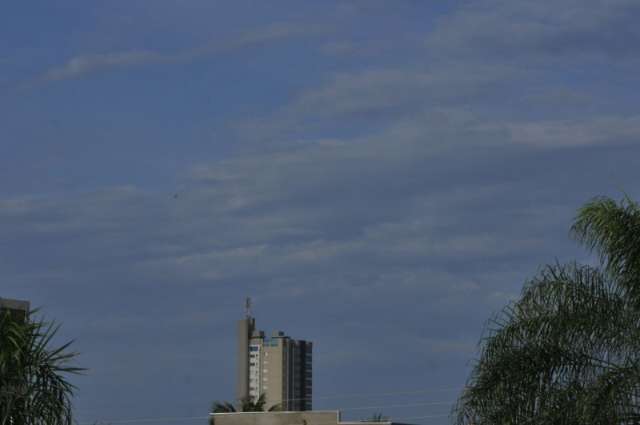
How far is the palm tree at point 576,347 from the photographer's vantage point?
84.2 feet

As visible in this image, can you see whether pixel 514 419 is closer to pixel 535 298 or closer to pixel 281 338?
Result: pixel 535 298

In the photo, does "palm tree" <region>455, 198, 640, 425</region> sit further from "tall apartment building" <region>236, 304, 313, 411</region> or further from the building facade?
"tall apartment building" <region>236, 304, 313, 411</region>

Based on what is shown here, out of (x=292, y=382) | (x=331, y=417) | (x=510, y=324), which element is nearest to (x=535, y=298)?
(x=510, y=324)

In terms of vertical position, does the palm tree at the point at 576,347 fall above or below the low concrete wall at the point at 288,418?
below

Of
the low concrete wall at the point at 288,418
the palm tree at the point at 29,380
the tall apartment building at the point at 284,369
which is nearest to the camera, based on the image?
the palm tree at the point at 29,380

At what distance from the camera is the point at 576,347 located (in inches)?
1040

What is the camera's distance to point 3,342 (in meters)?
23.4

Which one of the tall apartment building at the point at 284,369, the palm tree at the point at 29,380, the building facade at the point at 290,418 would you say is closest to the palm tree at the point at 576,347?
the palm tree at the point at 29,380

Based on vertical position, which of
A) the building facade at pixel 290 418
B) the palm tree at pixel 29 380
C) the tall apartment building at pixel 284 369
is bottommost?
the palm tree at pixel 29 380

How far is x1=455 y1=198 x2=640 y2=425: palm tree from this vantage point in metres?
25.7

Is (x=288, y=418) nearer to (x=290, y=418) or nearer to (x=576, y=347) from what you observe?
(x=290, y=418)

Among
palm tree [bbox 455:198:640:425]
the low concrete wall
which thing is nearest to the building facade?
the low concrete wall

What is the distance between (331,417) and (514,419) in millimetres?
30822

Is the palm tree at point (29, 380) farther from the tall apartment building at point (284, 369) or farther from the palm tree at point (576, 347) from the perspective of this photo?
the tall apartment building at point (284, 369)
